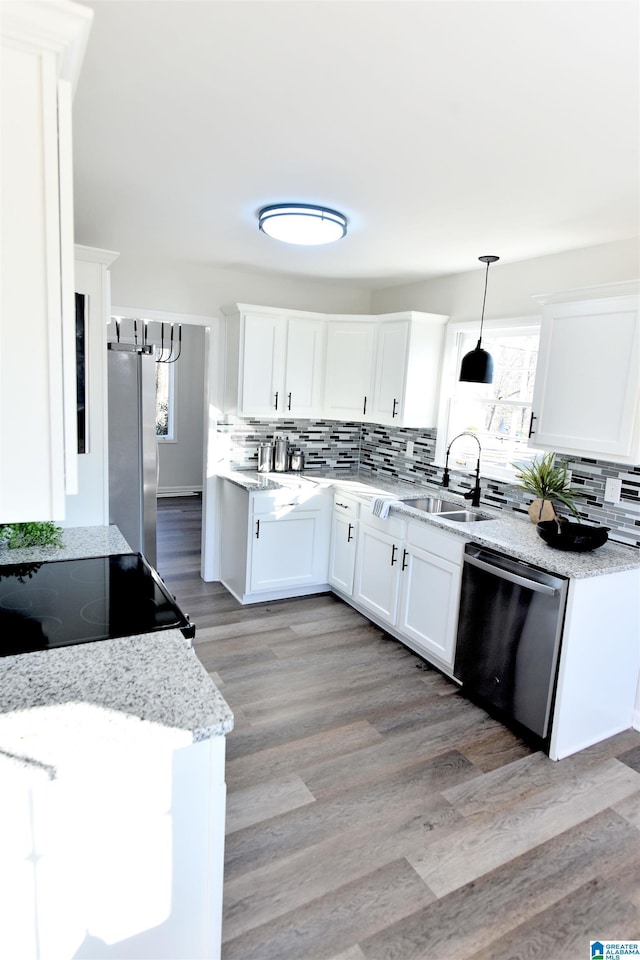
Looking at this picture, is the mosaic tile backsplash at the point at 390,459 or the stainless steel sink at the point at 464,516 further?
the stainless steel sink at the point at 464,516

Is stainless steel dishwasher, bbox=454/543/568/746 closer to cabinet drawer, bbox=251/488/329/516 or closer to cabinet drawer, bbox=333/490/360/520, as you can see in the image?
cabinet drawer, bbox=333/490/360/520

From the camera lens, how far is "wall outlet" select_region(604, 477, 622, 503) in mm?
2947

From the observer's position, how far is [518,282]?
353 cm

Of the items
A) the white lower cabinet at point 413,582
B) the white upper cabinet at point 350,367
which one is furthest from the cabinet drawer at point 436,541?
the white upper cabinet at point 350,367

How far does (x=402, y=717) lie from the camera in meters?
2.86

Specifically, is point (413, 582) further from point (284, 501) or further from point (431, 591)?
point (284, 501)

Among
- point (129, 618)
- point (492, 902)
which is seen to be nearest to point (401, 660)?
point (492, 902)

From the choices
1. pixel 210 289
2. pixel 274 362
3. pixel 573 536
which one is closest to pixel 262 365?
pixel 274 362

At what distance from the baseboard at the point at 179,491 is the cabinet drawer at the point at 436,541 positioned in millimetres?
5062

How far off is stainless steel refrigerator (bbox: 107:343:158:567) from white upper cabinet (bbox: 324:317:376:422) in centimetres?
150

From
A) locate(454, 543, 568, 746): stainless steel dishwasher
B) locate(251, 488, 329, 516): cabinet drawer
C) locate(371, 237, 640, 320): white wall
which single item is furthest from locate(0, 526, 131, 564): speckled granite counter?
locate(371, 237, 640, 320): white wall

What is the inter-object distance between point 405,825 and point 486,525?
5.32ft

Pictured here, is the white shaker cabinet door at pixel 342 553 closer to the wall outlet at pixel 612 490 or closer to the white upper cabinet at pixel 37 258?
the wall outlet at pixel 612 490

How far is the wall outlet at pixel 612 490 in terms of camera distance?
9.67 ft
